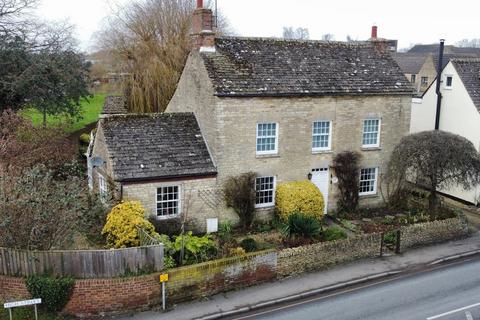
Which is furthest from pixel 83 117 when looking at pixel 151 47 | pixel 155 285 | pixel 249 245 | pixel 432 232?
pixel 432 232

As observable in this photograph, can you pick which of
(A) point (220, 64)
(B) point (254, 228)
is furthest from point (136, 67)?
(B) point (254, 228)

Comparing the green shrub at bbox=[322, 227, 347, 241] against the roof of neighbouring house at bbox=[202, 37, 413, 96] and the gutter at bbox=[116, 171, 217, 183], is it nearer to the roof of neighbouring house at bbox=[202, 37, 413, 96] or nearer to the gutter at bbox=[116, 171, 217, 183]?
the gutter at bbox=[116, 171, 217, 183]

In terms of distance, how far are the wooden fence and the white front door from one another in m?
11.4

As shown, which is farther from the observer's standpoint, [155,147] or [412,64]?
[412,64]

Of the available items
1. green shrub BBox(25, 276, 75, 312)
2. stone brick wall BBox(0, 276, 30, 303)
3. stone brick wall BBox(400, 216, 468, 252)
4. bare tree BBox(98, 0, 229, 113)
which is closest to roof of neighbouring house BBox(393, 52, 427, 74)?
bare tree BBox(98, 0, 229, 113)

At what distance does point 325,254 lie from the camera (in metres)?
18.9

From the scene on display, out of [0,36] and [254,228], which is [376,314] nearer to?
[254,228]

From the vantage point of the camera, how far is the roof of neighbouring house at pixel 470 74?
2681cm

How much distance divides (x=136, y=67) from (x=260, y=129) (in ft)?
62.0

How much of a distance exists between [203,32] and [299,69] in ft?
16.6

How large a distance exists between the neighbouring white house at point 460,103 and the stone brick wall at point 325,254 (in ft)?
30.8

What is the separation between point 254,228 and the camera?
22.3 meters

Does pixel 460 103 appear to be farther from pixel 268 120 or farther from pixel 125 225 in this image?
pixel 125 225

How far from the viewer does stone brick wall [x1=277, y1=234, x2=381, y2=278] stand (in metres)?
18.1
